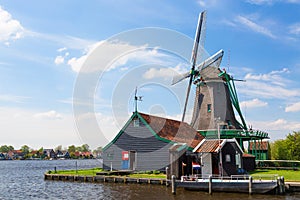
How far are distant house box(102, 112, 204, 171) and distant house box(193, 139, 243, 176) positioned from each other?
526 centimetres

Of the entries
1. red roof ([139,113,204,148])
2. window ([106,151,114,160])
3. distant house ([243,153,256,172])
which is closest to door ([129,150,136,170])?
window ([106,151,114,160])

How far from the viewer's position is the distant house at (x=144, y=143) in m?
33.6

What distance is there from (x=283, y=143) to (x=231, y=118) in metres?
10.9

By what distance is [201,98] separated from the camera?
142 feet

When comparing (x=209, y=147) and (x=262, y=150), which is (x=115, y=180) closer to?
(x=209, y=147)

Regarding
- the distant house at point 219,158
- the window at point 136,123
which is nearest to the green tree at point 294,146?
the distant house at point 219,158

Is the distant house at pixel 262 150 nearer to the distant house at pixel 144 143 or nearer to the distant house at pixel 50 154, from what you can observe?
the distant house at pixel 144 143

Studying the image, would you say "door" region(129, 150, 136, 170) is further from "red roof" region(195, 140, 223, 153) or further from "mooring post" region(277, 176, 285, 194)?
"mooring post" region(277, 176, 285, 194)

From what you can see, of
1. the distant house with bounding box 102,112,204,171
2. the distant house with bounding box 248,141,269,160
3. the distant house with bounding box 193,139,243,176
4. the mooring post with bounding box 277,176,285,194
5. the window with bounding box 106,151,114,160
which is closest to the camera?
the mooring post with bounding box 277,176,285,194

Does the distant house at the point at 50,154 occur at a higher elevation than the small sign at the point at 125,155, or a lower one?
lower

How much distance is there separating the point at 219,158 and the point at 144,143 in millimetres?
9928

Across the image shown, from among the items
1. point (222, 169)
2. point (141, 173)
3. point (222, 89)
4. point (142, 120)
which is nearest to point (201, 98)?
point (222, 89)

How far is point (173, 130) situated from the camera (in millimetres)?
Result: 37281

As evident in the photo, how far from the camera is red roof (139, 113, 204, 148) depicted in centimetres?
3481
